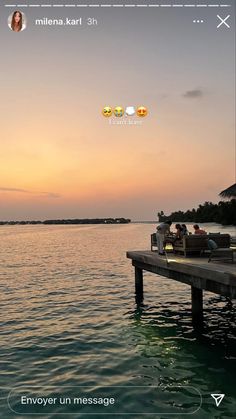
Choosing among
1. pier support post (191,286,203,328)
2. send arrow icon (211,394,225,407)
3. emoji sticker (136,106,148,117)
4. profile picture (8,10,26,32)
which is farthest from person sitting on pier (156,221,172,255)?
profile picture (8,10,26,32)

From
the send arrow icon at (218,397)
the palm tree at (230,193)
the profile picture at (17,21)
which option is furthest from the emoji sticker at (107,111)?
the palm tree at (230,193)

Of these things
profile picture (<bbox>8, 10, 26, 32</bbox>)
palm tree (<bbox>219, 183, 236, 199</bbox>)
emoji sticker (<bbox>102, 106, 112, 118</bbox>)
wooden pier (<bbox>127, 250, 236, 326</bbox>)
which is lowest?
wooden pier (<bbox>127, 250, 236, 326</bbox>)

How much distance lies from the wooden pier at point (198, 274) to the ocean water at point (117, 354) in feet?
3.88

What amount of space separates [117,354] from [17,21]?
9.65 m

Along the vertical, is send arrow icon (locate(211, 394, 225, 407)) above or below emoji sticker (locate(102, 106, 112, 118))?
below

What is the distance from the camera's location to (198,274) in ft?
39.8

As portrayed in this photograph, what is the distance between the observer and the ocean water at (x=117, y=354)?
803cm

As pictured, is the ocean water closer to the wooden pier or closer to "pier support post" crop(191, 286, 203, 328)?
"pier support post" crop(191, 286, 203, 328)

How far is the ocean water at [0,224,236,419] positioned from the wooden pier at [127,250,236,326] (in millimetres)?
1183

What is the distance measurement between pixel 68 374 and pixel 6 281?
735 inches

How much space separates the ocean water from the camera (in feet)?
26.3

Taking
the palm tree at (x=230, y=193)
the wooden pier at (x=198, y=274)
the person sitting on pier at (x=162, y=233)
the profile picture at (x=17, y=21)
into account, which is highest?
the profile picture at (x=17, y=21)

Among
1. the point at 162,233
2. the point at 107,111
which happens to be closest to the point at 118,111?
the point at 107,111

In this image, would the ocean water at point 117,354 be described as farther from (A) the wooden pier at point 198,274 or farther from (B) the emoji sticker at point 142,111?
(B) the emoji sticker at point 142,111
